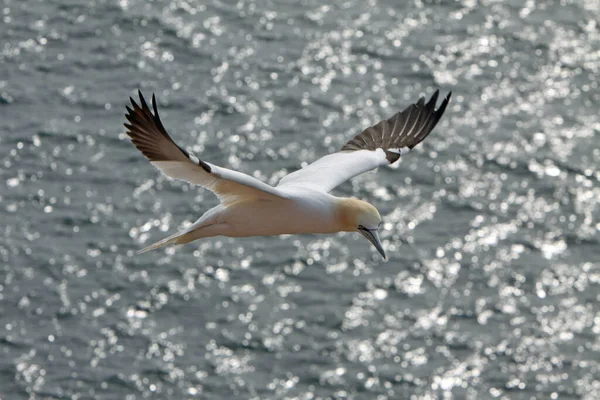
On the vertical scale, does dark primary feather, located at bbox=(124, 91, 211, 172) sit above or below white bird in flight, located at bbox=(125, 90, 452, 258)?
above

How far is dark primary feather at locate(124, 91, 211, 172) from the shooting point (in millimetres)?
11312

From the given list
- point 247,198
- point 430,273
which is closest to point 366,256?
point 430,273

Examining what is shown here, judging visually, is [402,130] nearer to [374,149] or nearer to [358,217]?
[374,149]

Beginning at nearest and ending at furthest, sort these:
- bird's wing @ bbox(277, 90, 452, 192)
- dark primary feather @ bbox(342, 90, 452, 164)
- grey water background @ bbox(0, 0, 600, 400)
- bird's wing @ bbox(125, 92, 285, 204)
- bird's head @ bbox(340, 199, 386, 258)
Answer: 1. bird's wing @ bbox(125, 92, 285, 204)
2. bird's head @ bbox(340, 199, 386, 258)
3. bird's wing @ bbox(277, 90, 452, 192)
4. dark primary feather @ bbox(342, 90, 452, 164)
5. grey water background @ bbox(0, 0, 600, 400)

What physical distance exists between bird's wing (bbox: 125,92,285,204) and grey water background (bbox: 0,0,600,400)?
1136cm

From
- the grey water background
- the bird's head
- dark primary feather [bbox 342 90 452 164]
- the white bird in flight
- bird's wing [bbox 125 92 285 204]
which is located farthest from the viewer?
the grey water background

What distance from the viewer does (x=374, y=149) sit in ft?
48.3

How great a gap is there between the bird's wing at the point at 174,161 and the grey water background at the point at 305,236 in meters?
11.4

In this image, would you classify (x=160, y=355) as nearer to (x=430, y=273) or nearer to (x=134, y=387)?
(x=134, y=387)

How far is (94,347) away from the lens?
2333cm

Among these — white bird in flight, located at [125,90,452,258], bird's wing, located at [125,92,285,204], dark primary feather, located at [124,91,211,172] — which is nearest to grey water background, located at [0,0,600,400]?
white bird in flight, located at [125,90,452,258]

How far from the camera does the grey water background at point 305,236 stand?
23375 millimetres

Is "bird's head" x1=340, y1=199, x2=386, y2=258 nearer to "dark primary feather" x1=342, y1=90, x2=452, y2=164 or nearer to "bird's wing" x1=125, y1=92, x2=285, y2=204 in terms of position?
"bird's wing" x1=125, y1=92, x2=285, y2=204

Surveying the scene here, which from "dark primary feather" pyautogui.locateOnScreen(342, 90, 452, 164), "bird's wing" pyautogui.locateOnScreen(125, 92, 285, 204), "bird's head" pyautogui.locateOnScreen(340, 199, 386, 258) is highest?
"bird's wing" pyautogui.locateOnScreen(125, 92, 285, 204)
